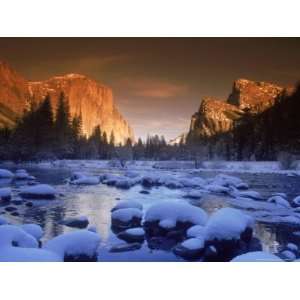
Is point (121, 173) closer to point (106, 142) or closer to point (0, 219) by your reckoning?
point (106, 142)

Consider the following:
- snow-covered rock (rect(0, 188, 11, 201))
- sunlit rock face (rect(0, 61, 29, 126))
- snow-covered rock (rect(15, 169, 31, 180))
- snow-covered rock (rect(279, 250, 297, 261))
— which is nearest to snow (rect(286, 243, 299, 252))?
snow-covered rock (rect(279, 250, 297, 261))

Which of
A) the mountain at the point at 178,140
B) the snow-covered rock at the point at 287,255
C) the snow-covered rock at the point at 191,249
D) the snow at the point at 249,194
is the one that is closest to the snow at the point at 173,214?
the snow-covered rock at the point at 191,249

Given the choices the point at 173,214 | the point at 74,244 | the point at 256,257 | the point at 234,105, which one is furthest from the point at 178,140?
the point at 74,244

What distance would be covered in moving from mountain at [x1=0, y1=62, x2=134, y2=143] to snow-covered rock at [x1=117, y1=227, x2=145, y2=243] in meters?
1.18

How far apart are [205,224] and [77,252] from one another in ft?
4.76

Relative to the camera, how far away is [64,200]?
484cm

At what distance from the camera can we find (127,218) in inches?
179

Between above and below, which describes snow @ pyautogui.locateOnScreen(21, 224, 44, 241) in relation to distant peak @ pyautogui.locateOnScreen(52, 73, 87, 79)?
below

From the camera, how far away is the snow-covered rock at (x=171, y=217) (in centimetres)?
448

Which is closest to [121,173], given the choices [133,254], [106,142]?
[106,142]

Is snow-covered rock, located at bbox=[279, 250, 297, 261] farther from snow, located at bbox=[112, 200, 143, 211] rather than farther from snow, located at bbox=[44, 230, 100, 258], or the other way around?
snow, located at bbox=[44, 230, 100, 258]

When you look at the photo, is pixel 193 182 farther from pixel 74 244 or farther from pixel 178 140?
pixel 74 244

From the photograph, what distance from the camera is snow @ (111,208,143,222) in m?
4.54

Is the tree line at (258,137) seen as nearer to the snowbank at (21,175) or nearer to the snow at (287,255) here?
the snow at (287,255)
